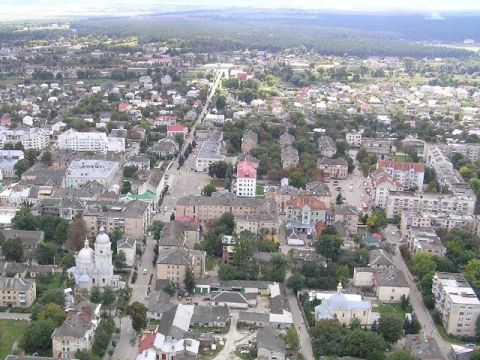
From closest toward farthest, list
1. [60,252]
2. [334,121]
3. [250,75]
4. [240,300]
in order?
1. [240,300]
2. [60,252]
3. [334,121]
4. [250,75]

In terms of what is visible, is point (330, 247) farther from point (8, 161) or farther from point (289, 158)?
point (8, 161)

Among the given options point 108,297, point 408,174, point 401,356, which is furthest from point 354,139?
point 401,356

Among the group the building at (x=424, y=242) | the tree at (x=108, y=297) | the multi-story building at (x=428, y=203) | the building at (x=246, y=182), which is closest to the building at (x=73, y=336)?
the tree at (x=108, y=297)

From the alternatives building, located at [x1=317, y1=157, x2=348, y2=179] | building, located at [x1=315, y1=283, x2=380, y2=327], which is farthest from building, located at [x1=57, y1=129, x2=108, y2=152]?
building, located at [x1=315, y1=283, x2=380, y2=327]

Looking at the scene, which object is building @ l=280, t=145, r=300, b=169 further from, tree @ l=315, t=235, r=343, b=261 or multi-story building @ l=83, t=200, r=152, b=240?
multi-story building @ l=83, t=200, r=152, b=240

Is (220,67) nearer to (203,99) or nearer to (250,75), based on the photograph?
(250,75)

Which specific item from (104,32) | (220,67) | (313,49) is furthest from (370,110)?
(104,32)
